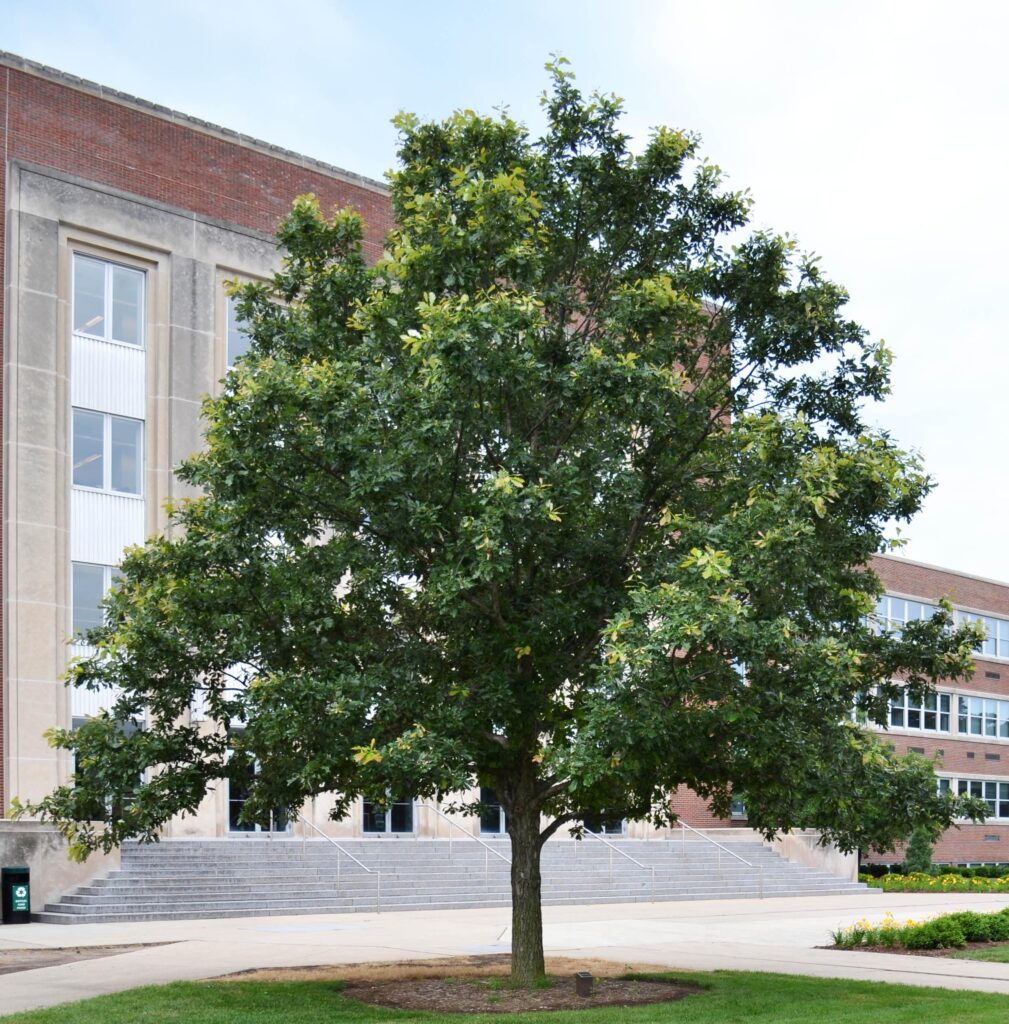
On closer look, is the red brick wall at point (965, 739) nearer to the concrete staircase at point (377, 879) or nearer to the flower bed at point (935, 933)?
the concrete staircase at point (377, 879)

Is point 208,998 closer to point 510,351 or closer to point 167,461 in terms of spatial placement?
point 510,351

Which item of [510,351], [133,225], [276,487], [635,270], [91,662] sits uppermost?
[133,225]

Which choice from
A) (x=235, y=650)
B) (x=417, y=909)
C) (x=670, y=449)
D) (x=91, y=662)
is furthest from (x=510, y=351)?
(x=417, y=909)

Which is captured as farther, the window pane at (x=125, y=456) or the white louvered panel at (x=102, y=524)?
the window pane at (x=125, y=456)

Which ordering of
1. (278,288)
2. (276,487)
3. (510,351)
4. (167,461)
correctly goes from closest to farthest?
1. (510,351)
2. (276,487)
3. (278,288)
4. (167,461)

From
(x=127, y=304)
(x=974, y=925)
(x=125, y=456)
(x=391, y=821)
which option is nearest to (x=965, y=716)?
(x=391, y=821)

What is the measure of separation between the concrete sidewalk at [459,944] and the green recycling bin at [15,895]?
63 centimetres

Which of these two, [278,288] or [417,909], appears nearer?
[278,288]

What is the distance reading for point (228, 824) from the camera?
31.8 metres

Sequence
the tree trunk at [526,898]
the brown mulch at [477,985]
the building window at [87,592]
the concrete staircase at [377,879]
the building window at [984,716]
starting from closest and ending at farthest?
the brown mulch at [477,985], the tree trunk at [526,898], the concrete staircase at [377,879], the building window at [87,592], the building window at [984,716]

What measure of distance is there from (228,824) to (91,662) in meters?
17.6

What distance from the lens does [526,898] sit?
15.5 m

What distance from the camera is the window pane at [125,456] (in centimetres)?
3106

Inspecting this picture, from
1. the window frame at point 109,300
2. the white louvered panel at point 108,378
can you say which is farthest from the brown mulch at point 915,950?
the window frame at point 109,300
